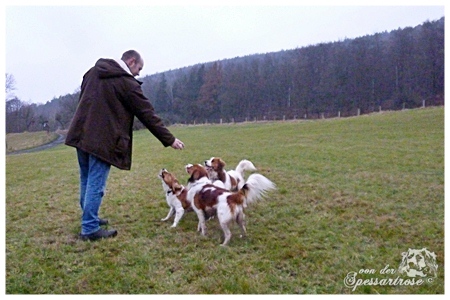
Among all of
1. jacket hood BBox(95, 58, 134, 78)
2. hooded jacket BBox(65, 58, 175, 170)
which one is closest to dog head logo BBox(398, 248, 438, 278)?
hooded jacket BBox(65, 58, 175, 170)

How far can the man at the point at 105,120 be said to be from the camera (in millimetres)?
3264

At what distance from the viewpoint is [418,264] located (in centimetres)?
292

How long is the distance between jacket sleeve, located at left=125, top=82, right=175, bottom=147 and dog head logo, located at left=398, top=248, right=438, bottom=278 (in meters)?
2.52

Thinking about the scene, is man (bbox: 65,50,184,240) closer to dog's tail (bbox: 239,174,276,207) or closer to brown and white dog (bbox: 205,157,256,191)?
dog's tail (bbox: 239,174,276,207)

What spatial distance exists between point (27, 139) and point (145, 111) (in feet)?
123

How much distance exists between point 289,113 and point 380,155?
1540 inches

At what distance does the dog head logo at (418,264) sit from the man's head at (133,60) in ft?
10.7

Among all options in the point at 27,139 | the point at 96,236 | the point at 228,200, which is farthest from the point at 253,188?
the point at 27,139

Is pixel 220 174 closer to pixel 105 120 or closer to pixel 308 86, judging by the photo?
pixel 105 120

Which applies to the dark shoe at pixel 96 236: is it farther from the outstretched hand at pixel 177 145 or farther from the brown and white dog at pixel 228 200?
the outstretched hand at pixel 177 145

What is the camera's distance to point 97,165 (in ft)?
11.1

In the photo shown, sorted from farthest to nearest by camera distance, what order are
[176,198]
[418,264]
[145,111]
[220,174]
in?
[220,174], [176,198], [145,111], [418,264]

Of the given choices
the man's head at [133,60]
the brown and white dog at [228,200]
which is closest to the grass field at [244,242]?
the brown and white dog at [228,200]

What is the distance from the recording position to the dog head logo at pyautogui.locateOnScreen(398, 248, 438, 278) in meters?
2.79
